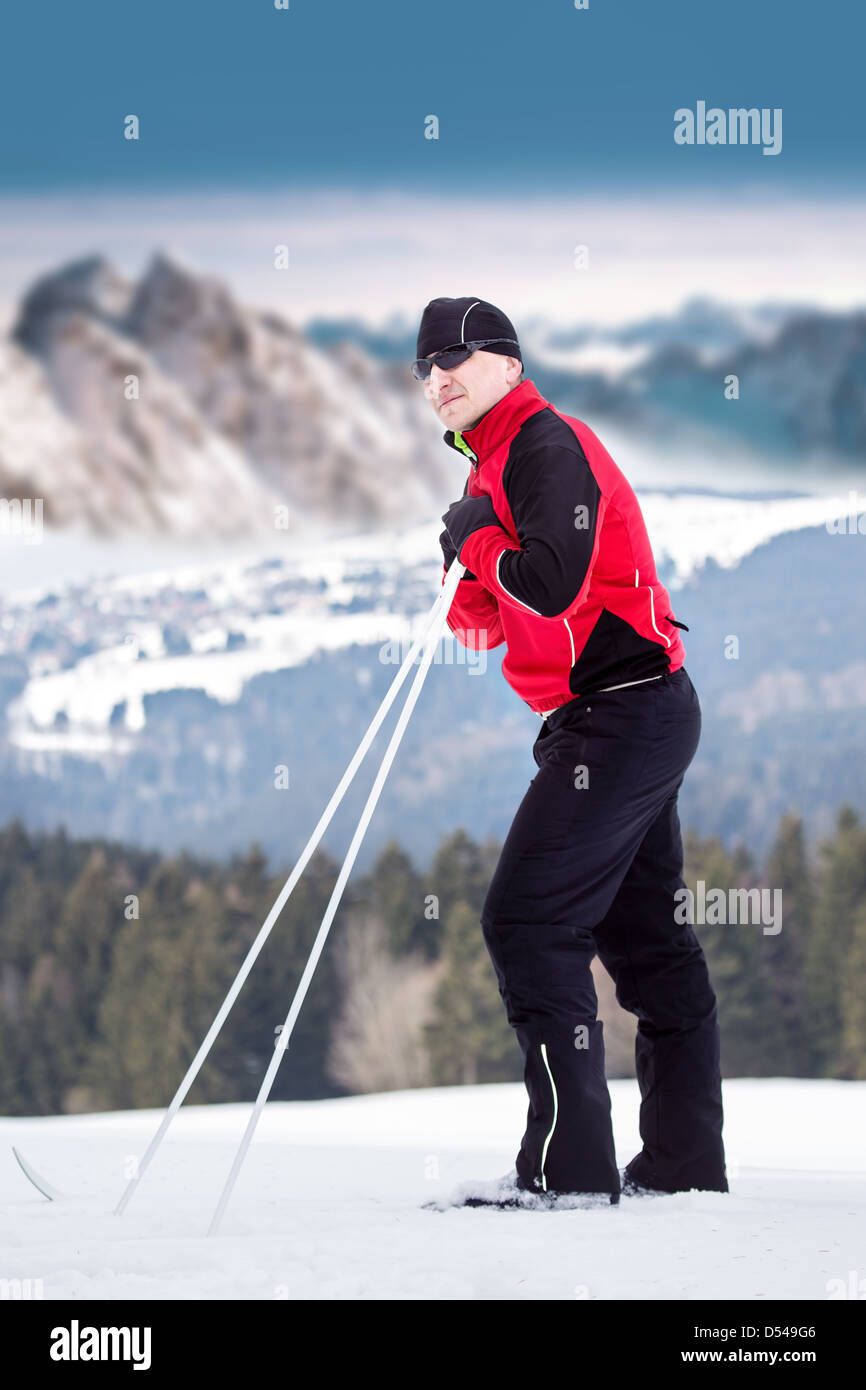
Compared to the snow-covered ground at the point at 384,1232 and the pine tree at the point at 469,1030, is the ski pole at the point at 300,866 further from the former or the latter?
the pine tree at the point at 469,1030

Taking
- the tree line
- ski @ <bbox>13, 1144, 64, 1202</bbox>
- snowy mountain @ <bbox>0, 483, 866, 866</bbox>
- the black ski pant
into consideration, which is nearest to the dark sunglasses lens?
the black ski pant

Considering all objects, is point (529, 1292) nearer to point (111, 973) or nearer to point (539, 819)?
point (539, 819)

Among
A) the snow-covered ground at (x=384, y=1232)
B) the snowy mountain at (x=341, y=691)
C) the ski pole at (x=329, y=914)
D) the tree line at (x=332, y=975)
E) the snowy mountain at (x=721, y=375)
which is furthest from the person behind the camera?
the snowy mountain at (x=721, y=375)

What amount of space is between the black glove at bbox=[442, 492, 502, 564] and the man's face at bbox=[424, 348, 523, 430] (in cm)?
11

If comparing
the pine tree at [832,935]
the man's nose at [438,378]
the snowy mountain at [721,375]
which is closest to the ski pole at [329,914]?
the man's nose at [438,378]

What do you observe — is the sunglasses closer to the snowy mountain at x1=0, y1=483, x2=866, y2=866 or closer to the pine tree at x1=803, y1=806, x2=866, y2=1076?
the pine tree at x1=803, y1=806, x2=866, y2=1076

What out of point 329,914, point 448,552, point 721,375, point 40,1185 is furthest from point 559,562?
point 721,375

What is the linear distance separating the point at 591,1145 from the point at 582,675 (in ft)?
1.74

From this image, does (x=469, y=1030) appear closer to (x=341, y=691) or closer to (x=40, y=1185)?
(x=341, y=691)

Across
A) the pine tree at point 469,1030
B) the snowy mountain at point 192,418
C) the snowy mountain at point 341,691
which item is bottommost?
the pine tree at point 469,1030

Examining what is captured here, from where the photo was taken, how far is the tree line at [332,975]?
58.2 feet

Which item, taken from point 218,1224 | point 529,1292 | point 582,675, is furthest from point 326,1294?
point 582,675

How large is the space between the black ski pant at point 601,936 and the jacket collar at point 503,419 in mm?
326

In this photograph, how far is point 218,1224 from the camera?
146 centimetres
